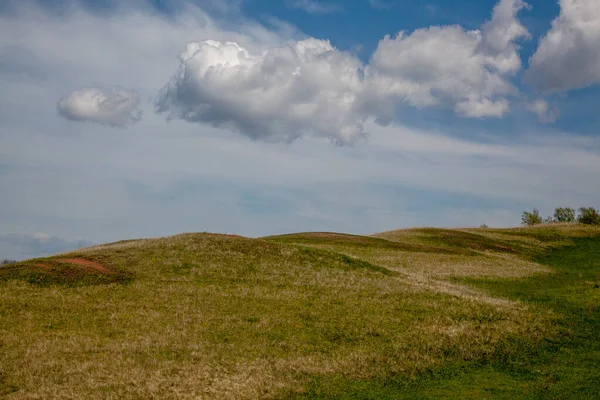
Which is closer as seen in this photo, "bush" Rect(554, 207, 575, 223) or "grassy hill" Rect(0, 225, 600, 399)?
"grassy hill" Rect(0, 225, 600, 399)

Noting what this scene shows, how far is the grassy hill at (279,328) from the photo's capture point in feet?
61.1

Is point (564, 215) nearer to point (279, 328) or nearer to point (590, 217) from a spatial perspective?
point (590, 217)

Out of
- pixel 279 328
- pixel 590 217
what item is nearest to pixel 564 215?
pixel 590 217

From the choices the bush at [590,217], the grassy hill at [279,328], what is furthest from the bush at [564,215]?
the grassy hill at [279,328]

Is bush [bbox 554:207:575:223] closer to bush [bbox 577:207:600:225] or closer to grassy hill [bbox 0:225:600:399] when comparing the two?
bush [bbox 577:207:600:225]

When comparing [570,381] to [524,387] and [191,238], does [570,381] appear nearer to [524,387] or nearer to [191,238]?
[524,387]

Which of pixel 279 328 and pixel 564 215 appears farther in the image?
pixel 564 215

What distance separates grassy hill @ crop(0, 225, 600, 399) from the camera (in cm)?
1861

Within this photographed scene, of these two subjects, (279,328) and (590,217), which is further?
(590,217)

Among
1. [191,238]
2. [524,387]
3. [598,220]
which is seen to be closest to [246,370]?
[524,387]

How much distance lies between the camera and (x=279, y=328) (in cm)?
2625

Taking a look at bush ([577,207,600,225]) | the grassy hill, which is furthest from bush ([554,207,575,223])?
the grassy hill

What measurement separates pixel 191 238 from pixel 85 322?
80.1ft

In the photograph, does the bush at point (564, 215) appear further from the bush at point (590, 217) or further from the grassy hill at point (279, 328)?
the grassy hill at point (279, 328)
